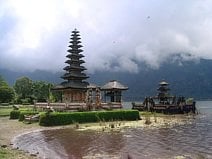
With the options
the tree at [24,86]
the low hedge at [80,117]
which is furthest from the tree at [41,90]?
the low hedge at [80,117]

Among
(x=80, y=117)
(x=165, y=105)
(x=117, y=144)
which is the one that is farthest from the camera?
(x=165, y=105)

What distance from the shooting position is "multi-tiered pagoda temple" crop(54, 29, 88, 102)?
228 ft

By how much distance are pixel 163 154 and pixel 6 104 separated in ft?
255

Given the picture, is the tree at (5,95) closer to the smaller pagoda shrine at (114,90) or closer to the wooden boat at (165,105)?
the wooden boat at (165,105)

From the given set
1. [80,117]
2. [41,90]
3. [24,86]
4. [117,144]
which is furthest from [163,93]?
[24,86]

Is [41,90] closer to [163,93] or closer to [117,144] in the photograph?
[163,93]

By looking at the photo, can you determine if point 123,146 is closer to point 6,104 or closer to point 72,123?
point 72,123

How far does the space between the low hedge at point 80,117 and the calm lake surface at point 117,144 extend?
447cm

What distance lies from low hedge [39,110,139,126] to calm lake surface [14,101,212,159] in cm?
447

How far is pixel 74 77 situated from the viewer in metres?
70.6

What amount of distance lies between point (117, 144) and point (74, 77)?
3967 cm

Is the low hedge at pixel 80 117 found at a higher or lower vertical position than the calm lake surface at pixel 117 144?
higher

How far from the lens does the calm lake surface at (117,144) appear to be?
26.8m

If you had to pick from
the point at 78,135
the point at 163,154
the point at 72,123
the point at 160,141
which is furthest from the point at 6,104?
the point at 163,154
